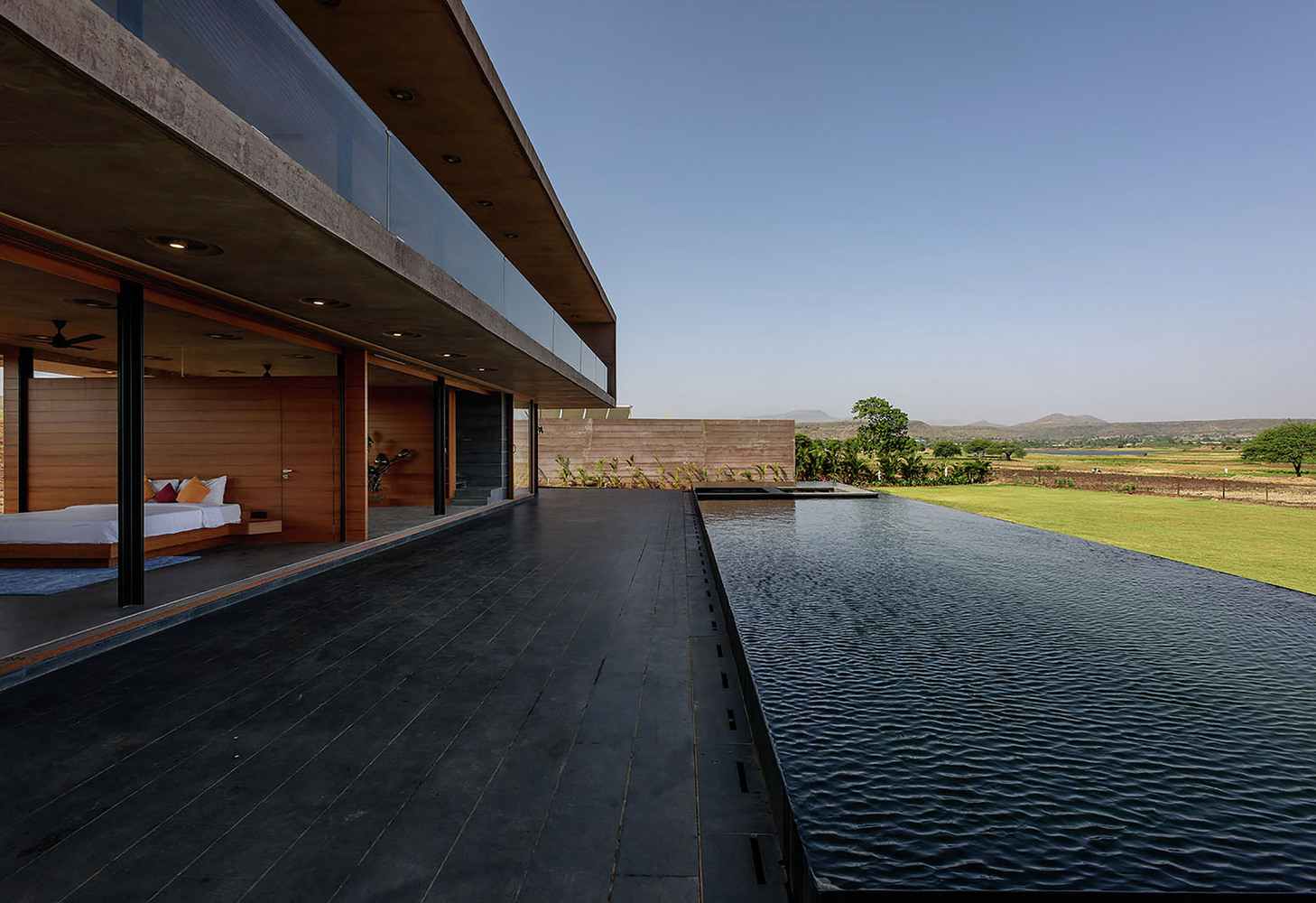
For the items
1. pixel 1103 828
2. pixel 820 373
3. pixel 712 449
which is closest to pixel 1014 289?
pixel 820 373

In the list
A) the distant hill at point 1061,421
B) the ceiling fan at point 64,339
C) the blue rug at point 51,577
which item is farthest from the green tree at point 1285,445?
the distant hill at point 1061,421

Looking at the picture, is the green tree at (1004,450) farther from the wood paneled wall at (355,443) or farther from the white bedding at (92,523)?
the white bedding at (92,523)

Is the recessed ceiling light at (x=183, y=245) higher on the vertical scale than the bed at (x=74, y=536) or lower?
higher

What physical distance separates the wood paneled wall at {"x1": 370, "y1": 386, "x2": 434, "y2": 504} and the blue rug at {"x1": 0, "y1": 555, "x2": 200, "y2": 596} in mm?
4795

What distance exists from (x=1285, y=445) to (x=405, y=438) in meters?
38.8

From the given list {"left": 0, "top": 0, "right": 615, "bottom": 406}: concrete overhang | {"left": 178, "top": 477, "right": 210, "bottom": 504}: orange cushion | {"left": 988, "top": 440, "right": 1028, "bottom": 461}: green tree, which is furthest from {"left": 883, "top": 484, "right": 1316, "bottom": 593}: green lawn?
{"left": 988, "top": 440, "right": 1028, "bottom": 461}: green tree

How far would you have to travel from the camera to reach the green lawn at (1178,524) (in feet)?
21.9

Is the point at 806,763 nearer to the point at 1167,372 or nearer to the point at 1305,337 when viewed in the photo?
the point at 1305,337

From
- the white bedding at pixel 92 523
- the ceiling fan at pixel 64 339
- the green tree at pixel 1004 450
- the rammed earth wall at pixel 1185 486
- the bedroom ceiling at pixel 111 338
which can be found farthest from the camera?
the green tree at pixel 1004 450

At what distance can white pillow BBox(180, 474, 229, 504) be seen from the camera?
6402 millimetres

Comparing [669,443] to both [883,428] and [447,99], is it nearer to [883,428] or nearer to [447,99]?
[883,428]

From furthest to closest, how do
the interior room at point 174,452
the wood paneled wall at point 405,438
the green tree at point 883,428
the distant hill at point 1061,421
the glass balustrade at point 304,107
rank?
the distant hill at point 1061,421 < the green tree at point 883,428 < the wood paneled wall at point 405,438 < the interior room at point 174,452 < the glass balustrade at point 304,107

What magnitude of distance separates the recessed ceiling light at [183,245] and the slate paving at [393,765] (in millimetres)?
2145

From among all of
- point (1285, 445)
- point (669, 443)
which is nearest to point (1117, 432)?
point (1285, 445)
